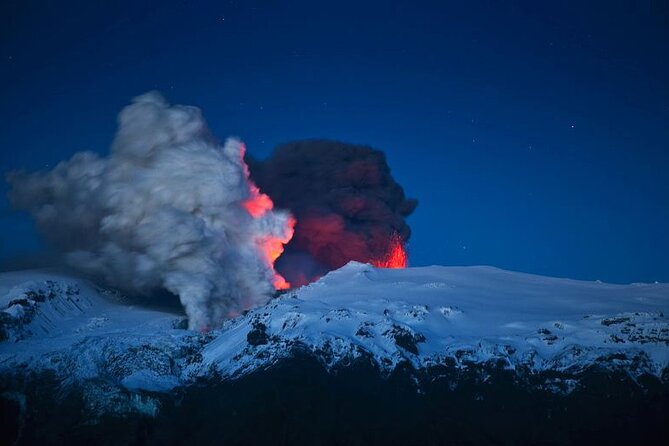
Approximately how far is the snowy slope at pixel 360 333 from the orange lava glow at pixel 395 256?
70.4ft

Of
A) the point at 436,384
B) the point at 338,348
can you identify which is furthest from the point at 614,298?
the point at 338,348

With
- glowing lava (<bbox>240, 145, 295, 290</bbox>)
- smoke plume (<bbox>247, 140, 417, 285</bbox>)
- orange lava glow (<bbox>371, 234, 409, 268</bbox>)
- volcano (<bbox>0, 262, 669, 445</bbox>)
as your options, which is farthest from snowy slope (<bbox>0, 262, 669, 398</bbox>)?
orange lava glow (<bbox>371, 234, 409, 268</bbox>)

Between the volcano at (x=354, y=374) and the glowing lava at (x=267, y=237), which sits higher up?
the glowing lava at (x=267, y=237)

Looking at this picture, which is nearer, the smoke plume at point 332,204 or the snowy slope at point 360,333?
the snowy slope at point 360,333

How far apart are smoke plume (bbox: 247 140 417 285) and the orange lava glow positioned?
0.28ft

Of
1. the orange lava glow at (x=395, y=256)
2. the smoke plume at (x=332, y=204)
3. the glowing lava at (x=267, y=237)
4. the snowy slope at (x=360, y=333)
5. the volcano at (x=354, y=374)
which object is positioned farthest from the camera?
the orange lava glow at (x=395, y=256)

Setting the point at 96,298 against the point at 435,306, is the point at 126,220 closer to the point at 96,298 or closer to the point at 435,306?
the point at 96,298

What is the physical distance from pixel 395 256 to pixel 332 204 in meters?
9.14

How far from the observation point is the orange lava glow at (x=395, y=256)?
2085 inches

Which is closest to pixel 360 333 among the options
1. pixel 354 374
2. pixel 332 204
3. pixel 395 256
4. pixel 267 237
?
pixel 354 374

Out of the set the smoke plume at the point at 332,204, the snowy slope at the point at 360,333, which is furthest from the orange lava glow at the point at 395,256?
the snowy slope at the point at 360,333

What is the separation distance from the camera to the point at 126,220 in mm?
36906

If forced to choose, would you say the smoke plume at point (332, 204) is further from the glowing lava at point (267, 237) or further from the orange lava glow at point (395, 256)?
the glowing lava at point (267, 237)

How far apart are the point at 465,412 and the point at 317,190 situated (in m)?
37.0
